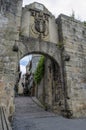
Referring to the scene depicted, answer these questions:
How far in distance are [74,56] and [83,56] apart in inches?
24.0

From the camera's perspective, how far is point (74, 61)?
6.07 metres

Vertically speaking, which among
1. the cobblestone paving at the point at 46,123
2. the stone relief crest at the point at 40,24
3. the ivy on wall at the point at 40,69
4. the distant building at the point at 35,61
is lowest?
the cobblestone paving at the point at 46,123

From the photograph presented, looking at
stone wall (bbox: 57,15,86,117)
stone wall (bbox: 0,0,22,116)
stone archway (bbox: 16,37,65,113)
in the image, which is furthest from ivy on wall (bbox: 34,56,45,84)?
stone wall (bbox: 0,0,22,116)

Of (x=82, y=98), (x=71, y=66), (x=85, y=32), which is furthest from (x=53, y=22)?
(x=82, y=98)

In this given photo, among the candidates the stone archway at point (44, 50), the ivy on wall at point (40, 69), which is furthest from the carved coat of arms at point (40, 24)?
the ivy on wall at point (40, 69)

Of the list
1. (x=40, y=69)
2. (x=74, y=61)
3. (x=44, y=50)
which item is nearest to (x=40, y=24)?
(x=44, y=50)

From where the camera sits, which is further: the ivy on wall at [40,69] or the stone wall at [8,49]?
the ivy on wall at [40,69]

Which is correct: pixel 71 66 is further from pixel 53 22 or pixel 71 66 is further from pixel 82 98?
pixel 53 22

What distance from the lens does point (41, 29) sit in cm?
589

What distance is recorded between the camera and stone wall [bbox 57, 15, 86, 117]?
5.48 meters

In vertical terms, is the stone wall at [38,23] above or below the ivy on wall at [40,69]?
above

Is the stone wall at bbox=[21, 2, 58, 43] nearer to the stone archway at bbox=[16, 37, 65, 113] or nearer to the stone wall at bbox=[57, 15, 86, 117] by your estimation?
the stone archway at bbox=[16, 37, 65, 113]

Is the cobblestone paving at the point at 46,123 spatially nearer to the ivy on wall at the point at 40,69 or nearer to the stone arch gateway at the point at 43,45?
the stone arch gateway at the point at 43,45

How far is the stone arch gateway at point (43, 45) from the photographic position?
4648 mm
